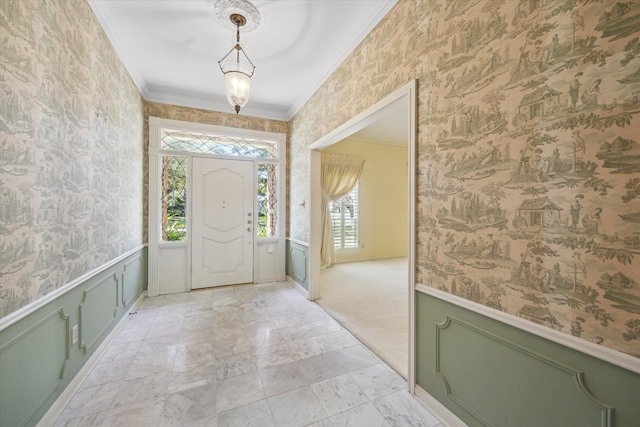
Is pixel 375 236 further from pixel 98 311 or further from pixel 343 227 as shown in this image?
pixel 98 311

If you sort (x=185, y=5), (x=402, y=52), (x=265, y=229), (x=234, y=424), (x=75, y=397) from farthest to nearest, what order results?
1. (x=265, y=229)
2. (x=185, y=5)
3. (x=402, y=52)
4. (x=75, y=397)
5. (x=234, y=424)

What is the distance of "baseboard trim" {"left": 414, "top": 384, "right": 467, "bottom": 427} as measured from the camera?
1444mm

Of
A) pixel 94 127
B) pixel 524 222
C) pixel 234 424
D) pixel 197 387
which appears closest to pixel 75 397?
pixel 197 387

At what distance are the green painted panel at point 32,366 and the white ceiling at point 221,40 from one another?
2.42 metres

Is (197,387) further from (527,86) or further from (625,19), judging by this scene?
(625,19)

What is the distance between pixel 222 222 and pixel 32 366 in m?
2.69

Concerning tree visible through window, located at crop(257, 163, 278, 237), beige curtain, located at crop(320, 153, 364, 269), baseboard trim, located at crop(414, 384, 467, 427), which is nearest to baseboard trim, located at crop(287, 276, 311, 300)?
tree visible through window, located at crop(257, 163, 278, 237)

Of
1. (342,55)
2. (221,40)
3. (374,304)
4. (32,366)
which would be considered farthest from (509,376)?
(221,40)

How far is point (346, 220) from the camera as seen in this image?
5727 millimetres

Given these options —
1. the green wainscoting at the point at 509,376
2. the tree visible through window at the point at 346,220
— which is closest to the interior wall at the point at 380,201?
the tree visible through window at the point at 346,220

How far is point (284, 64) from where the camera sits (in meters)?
2.89

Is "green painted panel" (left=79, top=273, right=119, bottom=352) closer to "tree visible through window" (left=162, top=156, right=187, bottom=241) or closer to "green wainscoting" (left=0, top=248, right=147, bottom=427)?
"green wainscoting" (left=0, top=248, right=147, bottom=427)

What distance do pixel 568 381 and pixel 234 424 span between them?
1.69 m

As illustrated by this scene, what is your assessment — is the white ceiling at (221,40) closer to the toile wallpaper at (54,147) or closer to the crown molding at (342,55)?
the crown molding at (342,55)
